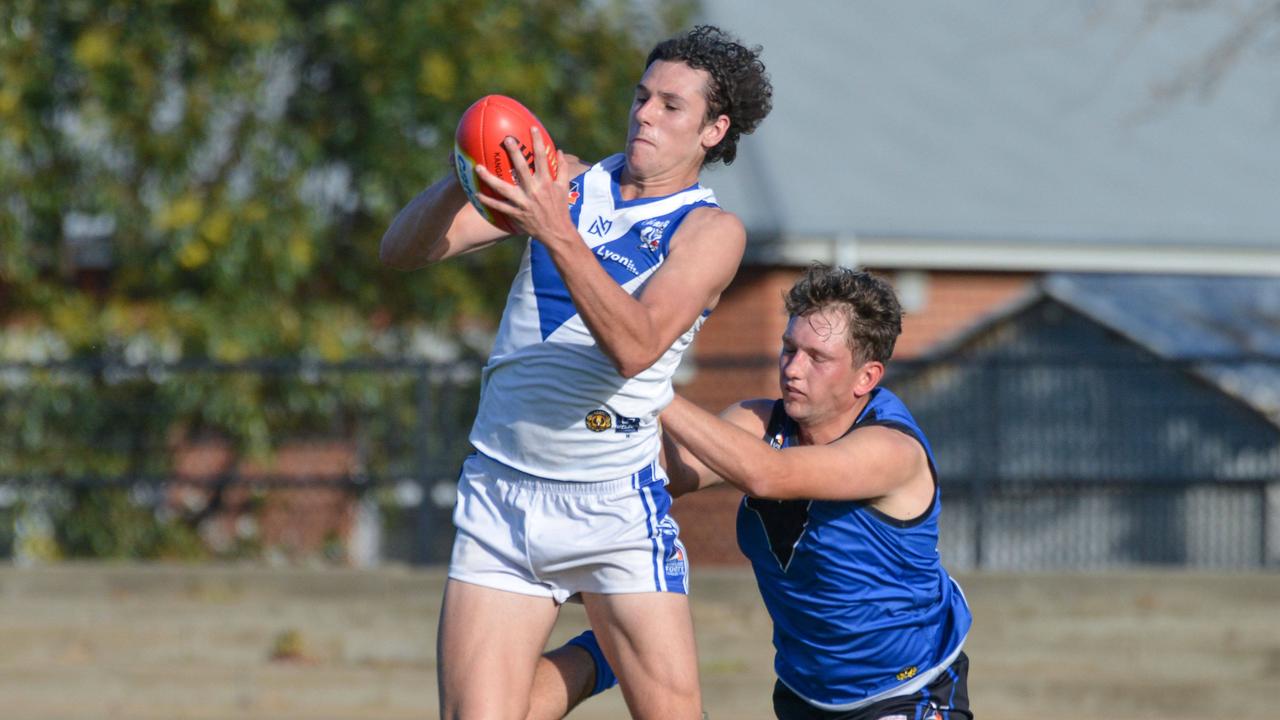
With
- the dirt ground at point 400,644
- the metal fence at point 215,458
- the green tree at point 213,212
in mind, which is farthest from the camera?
the green tree at point 213,212

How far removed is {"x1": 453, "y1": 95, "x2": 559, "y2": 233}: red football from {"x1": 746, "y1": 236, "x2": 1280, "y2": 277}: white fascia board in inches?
366

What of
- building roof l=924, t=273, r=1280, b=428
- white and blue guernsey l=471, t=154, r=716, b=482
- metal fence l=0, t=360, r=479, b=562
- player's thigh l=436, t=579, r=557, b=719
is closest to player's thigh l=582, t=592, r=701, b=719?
player's thigh l=436, t=579, r=557, b=719

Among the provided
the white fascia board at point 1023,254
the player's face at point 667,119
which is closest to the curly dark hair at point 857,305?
the player's face at point 667,119

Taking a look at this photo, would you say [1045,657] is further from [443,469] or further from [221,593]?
[221,593]

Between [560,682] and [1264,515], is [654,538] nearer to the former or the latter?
[560,682]

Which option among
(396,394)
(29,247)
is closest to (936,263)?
(396,394)

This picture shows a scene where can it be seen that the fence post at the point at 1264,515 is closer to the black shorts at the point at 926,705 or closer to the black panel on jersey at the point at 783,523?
the black shorts at the point at 926,705

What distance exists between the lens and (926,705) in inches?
152

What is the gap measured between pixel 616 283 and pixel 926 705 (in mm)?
1433

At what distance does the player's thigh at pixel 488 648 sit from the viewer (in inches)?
139

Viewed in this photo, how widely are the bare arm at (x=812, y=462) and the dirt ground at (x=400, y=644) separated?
12.6 feet

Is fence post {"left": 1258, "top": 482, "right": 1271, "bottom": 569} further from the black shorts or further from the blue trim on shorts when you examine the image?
the blue trim on shorts

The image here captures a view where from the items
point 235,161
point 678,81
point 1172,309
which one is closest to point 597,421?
point 678,81

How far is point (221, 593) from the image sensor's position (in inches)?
356
